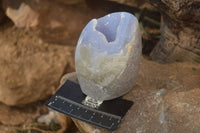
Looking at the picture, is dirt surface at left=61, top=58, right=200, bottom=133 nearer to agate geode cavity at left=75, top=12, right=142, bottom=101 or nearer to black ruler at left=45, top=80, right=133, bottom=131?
black ruler at left=45, top=80, right=133, bottom=131

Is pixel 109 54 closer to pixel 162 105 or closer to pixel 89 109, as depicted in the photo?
pixel 89 109

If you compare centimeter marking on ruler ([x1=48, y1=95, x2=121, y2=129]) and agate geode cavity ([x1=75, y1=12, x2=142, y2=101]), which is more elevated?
agate geode cavity ([x1=75, y1=12, x2=142, y2=101])

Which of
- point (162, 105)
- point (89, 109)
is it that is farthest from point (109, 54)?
point (162, 105)

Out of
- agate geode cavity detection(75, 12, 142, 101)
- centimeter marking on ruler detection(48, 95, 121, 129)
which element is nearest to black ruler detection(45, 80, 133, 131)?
centimeter marking on ruler detection(48, 95, 121, 129)

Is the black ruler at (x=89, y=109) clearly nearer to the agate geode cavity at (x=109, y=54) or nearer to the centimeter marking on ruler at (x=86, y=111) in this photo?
the centimeter marking on ruler at (x=86, y=111)

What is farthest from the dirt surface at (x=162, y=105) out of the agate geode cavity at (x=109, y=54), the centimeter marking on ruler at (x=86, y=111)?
the agate geode cavity at (x=109, y=54)
